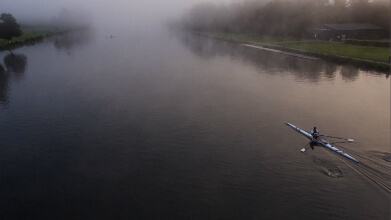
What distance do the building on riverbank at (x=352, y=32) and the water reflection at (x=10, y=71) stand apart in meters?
18.6

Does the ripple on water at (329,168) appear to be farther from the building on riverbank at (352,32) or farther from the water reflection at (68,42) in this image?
the water reflection at (68,42)

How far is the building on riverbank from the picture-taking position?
20281 millimetres

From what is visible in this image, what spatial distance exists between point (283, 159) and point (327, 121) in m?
2.33

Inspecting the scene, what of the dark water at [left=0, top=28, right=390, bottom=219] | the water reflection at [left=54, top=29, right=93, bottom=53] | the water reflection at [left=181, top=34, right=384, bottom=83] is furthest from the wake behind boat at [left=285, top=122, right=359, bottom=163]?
the water reflection at [left=54, top=29, right=93, bottom=53]

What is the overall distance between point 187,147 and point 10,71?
36.0 ft

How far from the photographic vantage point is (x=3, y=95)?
9.50m

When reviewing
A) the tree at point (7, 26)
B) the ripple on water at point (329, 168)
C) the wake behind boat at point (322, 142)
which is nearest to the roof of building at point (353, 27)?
the wake behind boat at point (322, 142)

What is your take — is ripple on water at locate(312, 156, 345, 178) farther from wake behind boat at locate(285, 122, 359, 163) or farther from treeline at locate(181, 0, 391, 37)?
treeline at locate(181, 0, 391, 37)

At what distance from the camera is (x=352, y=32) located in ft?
67.3

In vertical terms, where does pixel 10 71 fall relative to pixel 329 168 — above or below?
above

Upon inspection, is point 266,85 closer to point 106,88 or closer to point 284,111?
point 284,111

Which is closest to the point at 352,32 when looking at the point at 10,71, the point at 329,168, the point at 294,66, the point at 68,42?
the point at 294,66

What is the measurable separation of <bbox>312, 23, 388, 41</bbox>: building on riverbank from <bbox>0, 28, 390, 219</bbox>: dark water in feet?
33.8

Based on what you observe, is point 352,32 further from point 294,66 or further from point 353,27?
point 294,66
